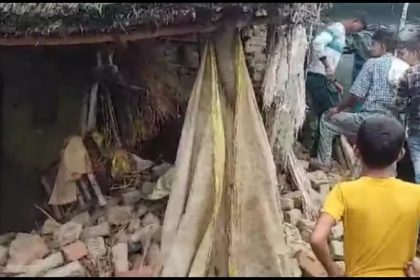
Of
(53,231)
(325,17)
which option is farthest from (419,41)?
(53,231)

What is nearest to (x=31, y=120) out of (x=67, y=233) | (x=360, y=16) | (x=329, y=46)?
(x=67, y=233)

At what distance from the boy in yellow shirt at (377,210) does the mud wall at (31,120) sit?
368cm

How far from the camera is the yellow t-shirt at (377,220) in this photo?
3.68 m

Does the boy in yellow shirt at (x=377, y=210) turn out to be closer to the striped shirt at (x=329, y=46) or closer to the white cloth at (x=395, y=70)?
the white cloth at (x=395, y=70)

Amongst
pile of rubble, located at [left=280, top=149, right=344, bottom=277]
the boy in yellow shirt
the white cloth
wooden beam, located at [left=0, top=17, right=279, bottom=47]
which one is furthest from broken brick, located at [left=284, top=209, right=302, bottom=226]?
the boy in yellow shirt

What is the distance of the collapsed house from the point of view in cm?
525

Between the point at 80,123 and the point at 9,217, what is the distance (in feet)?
3.64

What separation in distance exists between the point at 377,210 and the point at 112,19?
2.22 meters

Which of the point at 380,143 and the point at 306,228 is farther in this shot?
the point at 306,228

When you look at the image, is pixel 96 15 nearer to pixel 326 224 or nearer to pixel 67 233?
pixel 67 233

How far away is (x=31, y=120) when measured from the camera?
7.21 meters

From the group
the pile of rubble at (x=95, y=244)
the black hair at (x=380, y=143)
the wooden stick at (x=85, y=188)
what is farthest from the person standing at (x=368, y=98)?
the black hair at (x=380, y=143)

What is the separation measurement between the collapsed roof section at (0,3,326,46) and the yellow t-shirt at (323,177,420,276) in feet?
5.58

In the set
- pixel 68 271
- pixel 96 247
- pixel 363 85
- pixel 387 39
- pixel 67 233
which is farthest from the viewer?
pixel 387 39
